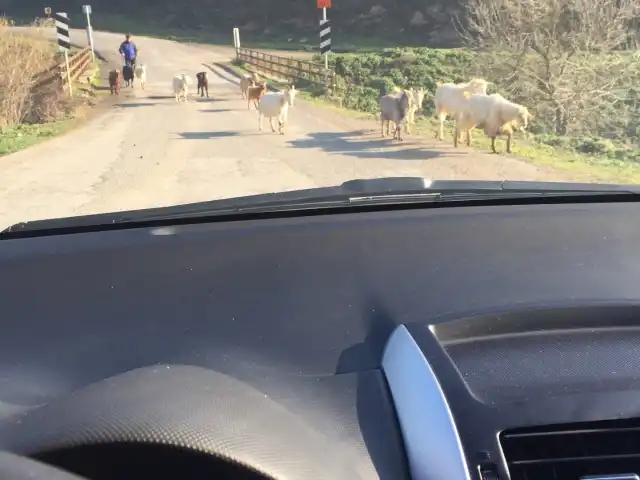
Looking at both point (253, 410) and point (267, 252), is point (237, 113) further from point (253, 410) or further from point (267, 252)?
point (253, 410)

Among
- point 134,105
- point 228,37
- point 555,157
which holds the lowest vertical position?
point 555,157

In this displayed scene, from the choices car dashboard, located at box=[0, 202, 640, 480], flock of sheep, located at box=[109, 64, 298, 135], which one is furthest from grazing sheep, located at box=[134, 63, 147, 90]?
car dashboard, located at box=[0, 202, 640, 480]

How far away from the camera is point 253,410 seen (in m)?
1.48

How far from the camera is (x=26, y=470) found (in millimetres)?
1103

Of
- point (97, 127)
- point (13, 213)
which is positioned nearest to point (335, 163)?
point (13, 213)

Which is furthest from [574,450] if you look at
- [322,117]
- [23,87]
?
[23,87]

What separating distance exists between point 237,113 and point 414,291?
52.6ft

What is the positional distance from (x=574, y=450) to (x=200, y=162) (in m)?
9.64

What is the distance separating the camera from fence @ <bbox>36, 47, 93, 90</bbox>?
1832 centimetres

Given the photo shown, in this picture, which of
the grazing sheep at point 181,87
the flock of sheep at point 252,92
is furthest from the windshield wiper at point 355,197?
the grazing sheep at point 181,87

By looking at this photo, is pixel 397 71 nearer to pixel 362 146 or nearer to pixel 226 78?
pixel 226 78

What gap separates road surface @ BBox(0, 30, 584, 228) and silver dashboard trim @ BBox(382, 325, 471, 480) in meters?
6.34

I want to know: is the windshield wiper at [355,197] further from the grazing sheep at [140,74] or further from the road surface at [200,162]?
the grazing sheep at [140,74]

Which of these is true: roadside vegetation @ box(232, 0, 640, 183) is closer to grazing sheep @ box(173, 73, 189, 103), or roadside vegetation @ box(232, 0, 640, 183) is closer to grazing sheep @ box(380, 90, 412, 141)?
grazing sheep @ box(380, 90, 412, 141)
